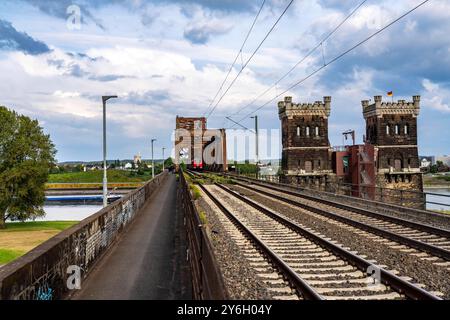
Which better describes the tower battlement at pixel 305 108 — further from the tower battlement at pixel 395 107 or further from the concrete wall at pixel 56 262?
the concrete wall at pixel 56 262

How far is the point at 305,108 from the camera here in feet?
247

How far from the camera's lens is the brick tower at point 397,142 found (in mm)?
75062

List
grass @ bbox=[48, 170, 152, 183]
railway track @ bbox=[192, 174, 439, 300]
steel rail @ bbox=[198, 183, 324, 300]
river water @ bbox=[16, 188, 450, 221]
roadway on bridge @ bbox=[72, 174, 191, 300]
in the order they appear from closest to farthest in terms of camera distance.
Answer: steel rail @ bbox=[198, 183, 324, 300] < railway track @ bbox=[192, 174, 439, 300] < roadway on bridge @ bbox=[72, 174, 191, 300] < river water @ bbox=[16, 188, 450, 221] < grass @ bbox=[48, 170, 152, 183]

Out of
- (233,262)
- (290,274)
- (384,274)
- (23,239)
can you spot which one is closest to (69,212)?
(23,239)

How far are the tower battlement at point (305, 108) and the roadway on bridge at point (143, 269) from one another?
197 feet

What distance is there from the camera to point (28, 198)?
5831 centimetres

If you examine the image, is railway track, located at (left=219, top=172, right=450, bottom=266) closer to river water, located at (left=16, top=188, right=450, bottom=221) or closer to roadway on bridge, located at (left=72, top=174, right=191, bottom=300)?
roadway on bridge, located at (left=72, top=174, right=191, bottom=300)

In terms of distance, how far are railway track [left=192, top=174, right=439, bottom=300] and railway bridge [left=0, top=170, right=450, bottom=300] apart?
0.02 meters

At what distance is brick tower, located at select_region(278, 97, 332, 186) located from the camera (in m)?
73.7

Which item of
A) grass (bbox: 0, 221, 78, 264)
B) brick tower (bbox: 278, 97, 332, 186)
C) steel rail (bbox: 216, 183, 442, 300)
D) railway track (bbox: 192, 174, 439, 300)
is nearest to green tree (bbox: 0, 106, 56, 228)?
grass (bbox: 0, 221, 78, 264)

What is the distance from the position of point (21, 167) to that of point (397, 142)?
191ft

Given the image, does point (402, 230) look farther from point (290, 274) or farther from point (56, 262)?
point (56, 262)

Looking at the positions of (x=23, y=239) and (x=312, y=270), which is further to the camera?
(x=23, y=239)
